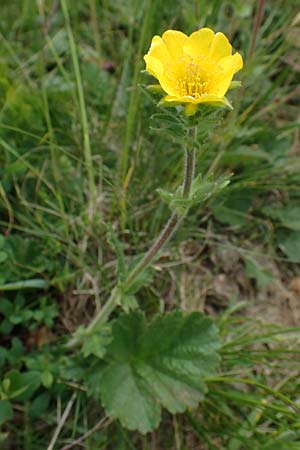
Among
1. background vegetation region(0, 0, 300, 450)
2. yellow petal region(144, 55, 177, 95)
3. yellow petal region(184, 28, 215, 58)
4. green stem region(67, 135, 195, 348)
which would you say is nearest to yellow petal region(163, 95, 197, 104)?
yellow petal region(144, 55, 177, 95)

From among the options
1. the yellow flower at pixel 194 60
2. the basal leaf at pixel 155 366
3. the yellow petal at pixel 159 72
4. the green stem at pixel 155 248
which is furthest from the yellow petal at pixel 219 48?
the basal leaf at pixel 155 366

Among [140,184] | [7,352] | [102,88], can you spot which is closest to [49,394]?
[7,352]

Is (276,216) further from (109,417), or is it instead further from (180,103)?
(180,103)

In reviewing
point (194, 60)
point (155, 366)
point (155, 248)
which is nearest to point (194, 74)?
point (194, 60)

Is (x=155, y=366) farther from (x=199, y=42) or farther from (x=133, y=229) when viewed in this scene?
(x=199, y=42)

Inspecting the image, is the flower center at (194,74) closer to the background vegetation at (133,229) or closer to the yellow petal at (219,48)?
the yellow petal at (219,48)
